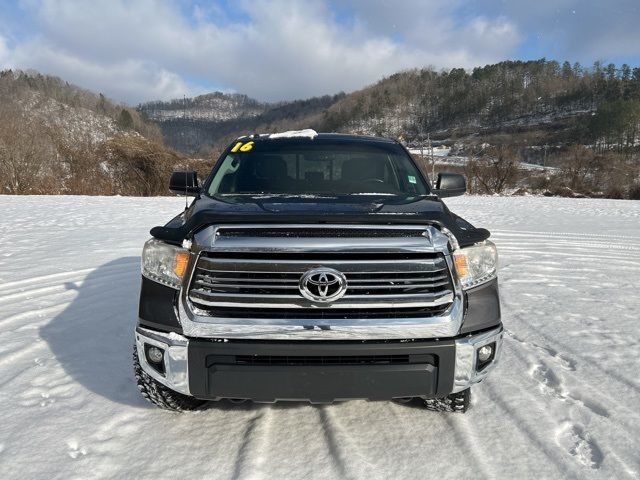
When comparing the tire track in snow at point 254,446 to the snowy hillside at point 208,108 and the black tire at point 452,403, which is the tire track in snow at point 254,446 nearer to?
the black tire at point 452,403

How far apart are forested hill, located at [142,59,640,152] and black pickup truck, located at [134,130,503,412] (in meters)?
102

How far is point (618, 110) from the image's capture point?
84.4m

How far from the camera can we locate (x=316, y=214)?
237 cm

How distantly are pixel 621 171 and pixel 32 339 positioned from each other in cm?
4037

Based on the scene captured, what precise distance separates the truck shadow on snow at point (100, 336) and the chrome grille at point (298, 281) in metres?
1.09

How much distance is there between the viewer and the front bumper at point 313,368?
223 cm

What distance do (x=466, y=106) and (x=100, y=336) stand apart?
137 m

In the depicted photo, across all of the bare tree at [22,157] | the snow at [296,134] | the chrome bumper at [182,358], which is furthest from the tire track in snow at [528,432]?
the bare tree at [22,157]

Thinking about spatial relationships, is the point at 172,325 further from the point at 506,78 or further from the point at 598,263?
the point at 506,78

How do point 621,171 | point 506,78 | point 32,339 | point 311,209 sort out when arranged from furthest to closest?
1. point 506,78
2. point 621,171
3. point 32,339
4. point 311,209

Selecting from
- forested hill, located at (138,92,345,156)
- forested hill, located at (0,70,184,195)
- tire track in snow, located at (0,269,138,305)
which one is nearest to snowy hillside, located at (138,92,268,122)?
forested hill, located at (138,92,345,156)

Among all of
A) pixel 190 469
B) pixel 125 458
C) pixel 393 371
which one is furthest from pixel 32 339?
pixel 393 371

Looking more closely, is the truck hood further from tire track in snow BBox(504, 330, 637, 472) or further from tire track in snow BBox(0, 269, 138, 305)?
tire track in snow BBox(0, 269, 138, 305)

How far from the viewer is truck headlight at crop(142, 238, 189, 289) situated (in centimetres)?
234
